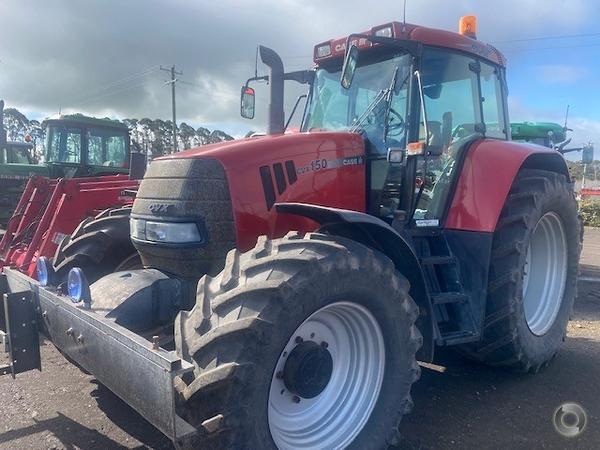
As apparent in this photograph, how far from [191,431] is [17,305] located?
1571mm

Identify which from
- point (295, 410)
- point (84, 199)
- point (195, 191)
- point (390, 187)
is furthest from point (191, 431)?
point (84, 199)

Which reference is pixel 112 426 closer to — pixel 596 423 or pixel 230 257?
pixel 230 257

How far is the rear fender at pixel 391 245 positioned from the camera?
322cm

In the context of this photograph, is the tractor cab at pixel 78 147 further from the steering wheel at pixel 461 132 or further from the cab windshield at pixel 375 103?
the steering wheel at pixel 461 132

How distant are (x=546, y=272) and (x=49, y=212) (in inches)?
205

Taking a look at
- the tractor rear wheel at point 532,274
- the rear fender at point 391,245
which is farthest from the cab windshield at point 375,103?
the tractor rear wheel at point 532,274

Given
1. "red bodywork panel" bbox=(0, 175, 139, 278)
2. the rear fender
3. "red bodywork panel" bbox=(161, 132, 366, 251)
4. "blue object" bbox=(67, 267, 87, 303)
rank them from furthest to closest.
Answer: "red bodywork panel" bbox=(0, 175, 139, 278)
"red bodywork panel" bbox=(161, 132, 366, 251)
the rear fender
"blue object" bbox=(67, 267, 87, 303)

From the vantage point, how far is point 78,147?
12.2 m

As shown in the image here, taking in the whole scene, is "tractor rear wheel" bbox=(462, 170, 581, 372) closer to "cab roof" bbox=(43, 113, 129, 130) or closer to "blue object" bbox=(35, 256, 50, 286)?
"blue object" bbox=(35, 256, 50, 286)

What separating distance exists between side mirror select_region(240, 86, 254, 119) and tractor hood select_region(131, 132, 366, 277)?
1.27 metres

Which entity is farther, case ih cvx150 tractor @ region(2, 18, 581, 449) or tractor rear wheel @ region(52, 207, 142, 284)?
tractor rear wheel @ region(52, 207, 142, 284)

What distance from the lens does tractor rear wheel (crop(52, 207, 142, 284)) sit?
430cm

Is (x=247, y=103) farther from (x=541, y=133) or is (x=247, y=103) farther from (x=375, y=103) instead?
(x=541, y=133)

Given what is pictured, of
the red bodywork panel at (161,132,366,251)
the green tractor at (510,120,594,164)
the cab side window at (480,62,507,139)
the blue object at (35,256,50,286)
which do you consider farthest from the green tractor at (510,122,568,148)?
the blue object at (35,256,50,286)
